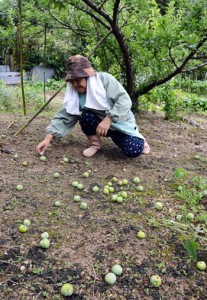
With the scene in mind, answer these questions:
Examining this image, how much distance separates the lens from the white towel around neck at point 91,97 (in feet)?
11.5

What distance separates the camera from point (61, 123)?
3820 millimetres

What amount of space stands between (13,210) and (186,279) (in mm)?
1476

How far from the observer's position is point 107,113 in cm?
352

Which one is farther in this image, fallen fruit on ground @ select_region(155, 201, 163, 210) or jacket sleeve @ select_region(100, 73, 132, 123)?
jacket sleeve @ select_region(100, 73, 132, 123)

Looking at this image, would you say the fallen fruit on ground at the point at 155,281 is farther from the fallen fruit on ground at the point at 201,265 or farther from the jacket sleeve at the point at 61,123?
the jacket sleeve at the point at 61,123

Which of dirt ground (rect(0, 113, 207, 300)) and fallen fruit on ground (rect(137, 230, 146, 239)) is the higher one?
fallen fruit on ground (rect(137, 230, 146, 239))

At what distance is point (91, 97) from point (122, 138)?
671 millimetres

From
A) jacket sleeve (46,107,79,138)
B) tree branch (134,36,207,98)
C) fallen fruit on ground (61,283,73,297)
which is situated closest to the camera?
fallen fruit on ground (61,283,73,297)

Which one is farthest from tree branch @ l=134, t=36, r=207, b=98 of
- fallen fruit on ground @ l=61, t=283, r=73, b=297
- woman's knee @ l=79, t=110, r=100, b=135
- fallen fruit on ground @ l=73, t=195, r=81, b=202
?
fallen fruit on ground @ l=61, t=283, r=73, b=297

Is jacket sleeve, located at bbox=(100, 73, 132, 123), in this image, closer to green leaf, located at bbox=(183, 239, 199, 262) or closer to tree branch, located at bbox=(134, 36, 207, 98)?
green leaf, located at bbox=(183, 239, 199, 262)

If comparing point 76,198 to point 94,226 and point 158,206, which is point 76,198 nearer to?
point 94,226

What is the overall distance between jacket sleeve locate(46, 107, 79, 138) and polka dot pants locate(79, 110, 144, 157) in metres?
0.13

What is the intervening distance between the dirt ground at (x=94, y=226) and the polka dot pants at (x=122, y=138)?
0.16m

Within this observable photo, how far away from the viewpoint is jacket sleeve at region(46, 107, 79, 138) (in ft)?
12.3
